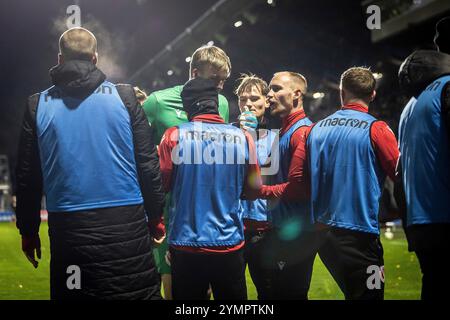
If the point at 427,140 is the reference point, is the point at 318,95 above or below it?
above

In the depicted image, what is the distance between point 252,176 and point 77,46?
1.30m

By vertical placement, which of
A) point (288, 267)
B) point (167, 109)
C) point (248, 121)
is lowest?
A: point (288, 267)

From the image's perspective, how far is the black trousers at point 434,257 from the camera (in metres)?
2.79

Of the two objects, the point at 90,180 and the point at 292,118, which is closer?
the point at 90,180

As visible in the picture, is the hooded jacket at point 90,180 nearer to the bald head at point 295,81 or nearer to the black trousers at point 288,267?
the black trousers at point 288,267

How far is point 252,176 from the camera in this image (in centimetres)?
339

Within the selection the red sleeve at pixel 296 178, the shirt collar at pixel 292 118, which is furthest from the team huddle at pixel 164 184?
the shirt collar at pixel 292 118

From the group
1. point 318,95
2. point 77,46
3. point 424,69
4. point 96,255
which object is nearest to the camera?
point 424,69

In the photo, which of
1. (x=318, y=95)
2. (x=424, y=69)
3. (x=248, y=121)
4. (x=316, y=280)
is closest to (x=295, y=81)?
(x=248, y=121)

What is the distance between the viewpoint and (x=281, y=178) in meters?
3.98

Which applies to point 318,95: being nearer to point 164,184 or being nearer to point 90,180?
point 164,184

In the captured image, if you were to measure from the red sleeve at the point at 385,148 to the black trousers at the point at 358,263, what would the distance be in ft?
1.48

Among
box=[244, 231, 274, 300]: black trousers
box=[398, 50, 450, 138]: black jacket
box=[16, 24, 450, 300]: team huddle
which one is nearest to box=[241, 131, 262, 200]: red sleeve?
box=[16, 24, 450, 300]: team huddle
